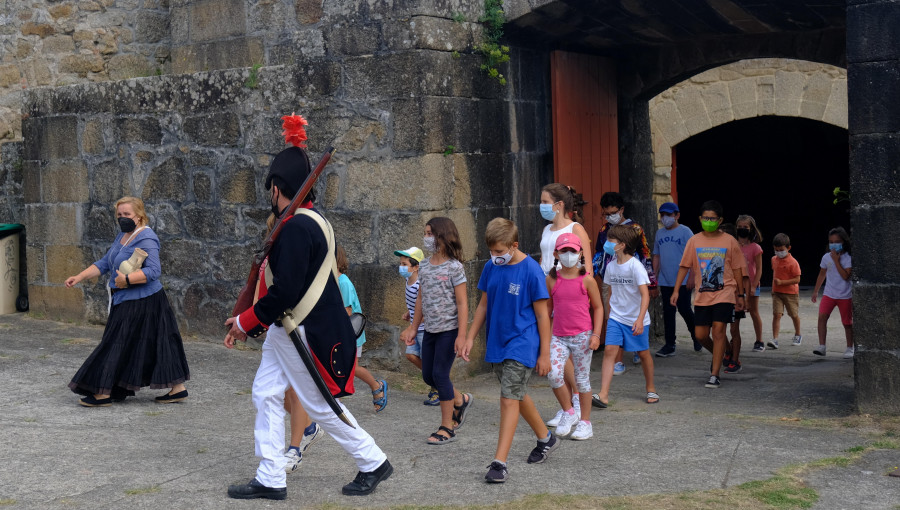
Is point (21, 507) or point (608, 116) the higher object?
point (608, 116)

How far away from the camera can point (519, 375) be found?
5.56 m

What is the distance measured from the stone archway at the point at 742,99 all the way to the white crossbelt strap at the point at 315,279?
8.73 meters

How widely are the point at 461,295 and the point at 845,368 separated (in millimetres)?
4092

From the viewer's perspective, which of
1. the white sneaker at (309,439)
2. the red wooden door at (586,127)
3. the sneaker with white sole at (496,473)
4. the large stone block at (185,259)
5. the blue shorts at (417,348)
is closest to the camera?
the sneaker with white sole at (496,473)

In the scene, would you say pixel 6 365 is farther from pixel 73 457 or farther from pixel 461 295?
pixel 461 295

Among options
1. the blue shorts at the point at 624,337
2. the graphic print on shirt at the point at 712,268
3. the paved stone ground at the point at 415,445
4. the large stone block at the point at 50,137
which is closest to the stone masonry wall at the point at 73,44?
the large stone block at the point at 50,137

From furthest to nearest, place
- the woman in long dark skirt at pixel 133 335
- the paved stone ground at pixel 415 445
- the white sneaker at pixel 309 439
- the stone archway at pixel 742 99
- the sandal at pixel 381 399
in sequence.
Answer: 1. the stone archway at pixel 742 99
2. the sandal at pixel 381 399
3. the woman in long dark skirt at pixel 133 335
4. the white sneaker at pixel 309 439
5. the paved stone ground at pixel 415 445

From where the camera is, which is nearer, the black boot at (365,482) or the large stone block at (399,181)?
the black boot at (365,482)

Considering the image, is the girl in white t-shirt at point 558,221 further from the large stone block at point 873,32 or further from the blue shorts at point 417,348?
the large stone block at point 873,32

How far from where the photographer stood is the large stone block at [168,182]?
Answer: 8.99 m

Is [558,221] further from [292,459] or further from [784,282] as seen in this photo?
[784,282]

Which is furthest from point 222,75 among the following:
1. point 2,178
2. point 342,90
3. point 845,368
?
point 845,368

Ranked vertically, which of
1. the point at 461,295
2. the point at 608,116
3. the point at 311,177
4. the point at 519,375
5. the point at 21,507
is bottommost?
the point at 21,507

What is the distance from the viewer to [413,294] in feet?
23.5
